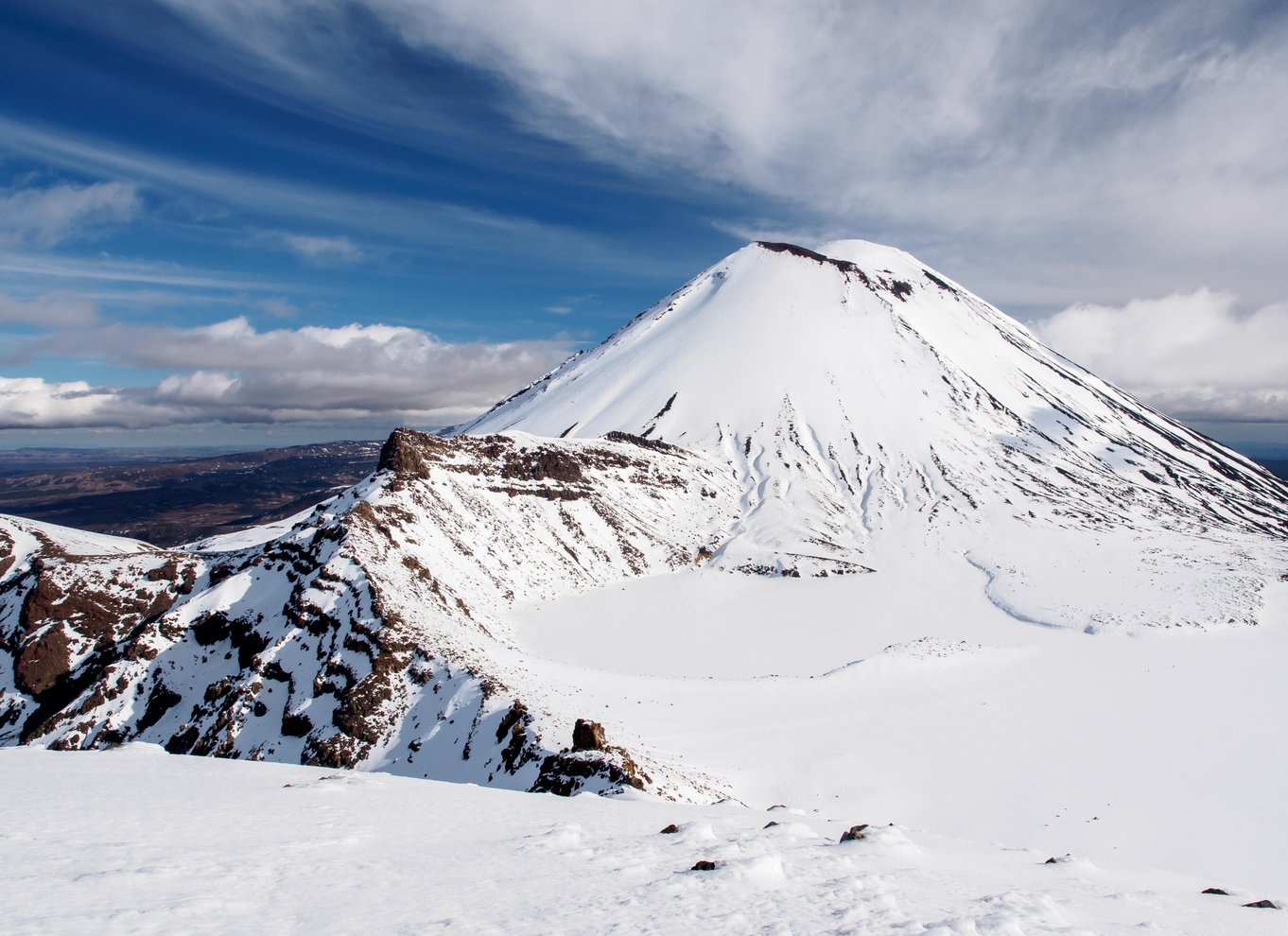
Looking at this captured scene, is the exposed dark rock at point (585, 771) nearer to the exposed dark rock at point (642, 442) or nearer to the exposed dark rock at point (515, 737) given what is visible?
the exposed dark rock at point (515, 737)

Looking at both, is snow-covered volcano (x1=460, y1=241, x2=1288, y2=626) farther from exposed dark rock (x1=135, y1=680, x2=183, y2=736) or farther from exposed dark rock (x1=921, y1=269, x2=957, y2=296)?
exposed dark rock (x1=135, y1=680, x2=183, y2=736)

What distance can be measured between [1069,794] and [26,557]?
6128 cm

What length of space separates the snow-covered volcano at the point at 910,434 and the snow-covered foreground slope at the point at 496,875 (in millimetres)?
39373

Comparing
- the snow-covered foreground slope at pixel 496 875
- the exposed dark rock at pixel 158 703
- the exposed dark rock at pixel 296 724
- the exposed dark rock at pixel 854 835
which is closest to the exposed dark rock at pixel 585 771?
the snow-covered foreground slope at pixel 496 875

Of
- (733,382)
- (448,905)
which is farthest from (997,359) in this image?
(448,905)

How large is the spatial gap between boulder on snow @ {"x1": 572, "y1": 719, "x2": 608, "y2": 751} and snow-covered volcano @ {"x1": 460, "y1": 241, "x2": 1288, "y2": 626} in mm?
35835

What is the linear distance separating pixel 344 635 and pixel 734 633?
22238 millimetres

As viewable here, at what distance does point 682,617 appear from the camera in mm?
42375

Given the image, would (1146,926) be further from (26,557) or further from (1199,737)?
(26,557)

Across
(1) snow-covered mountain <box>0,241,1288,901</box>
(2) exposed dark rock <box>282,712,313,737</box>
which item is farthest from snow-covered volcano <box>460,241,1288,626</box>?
(2) exposed dark rock <box>282,712,313,737</box>

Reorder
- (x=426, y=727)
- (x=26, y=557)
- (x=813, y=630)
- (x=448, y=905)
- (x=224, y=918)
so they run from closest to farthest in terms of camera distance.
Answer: (x=224, y=918), (x=448, y=905), (x=426, y=727), (x=813, y=630), (x=26, y=557)

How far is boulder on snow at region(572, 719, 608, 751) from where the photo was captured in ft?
61.0

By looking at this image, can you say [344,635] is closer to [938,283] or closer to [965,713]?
[965,713]

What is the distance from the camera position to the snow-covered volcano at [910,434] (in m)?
55.5
